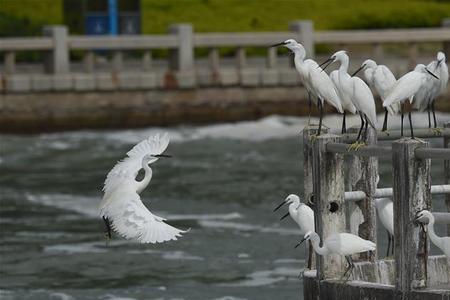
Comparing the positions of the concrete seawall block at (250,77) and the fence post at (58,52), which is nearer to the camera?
the fence post at (58,52)

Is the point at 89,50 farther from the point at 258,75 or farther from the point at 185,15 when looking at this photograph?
the point at 185,15

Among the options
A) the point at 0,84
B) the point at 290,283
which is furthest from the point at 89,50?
the point at 290,283

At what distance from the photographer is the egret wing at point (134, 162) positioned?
1521 cm

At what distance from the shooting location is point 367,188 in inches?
561

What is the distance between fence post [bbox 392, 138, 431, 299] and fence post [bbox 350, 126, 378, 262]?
129 cm

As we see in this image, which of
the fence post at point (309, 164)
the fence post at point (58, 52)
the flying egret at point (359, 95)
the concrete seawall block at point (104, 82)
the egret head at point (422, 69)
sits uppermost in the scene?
the fence post at point (58, 52)

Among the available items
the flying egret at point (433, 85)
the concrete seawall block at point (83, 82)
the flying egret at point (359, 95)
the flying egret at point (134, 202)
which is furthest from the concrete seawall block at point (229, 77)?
the flying egret at point (359, 95)

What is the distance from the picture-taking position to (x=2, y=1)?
47.6m

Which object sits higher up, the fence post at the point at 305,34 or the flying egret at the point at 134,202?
the fence post at the point at 305,34

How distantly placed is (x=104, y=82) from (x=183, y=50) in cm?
232

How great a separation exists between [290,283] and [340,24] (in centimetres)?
2974

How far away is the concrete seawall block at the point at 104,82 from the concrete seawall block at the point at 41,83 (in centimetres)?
119

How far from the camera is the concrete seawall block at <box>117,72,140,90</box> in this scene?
37.4 metres

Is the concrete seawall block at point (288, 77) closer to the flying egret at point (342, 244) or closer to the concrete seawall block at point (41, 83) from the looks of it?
the concrete seawall block at point (41, 83)
